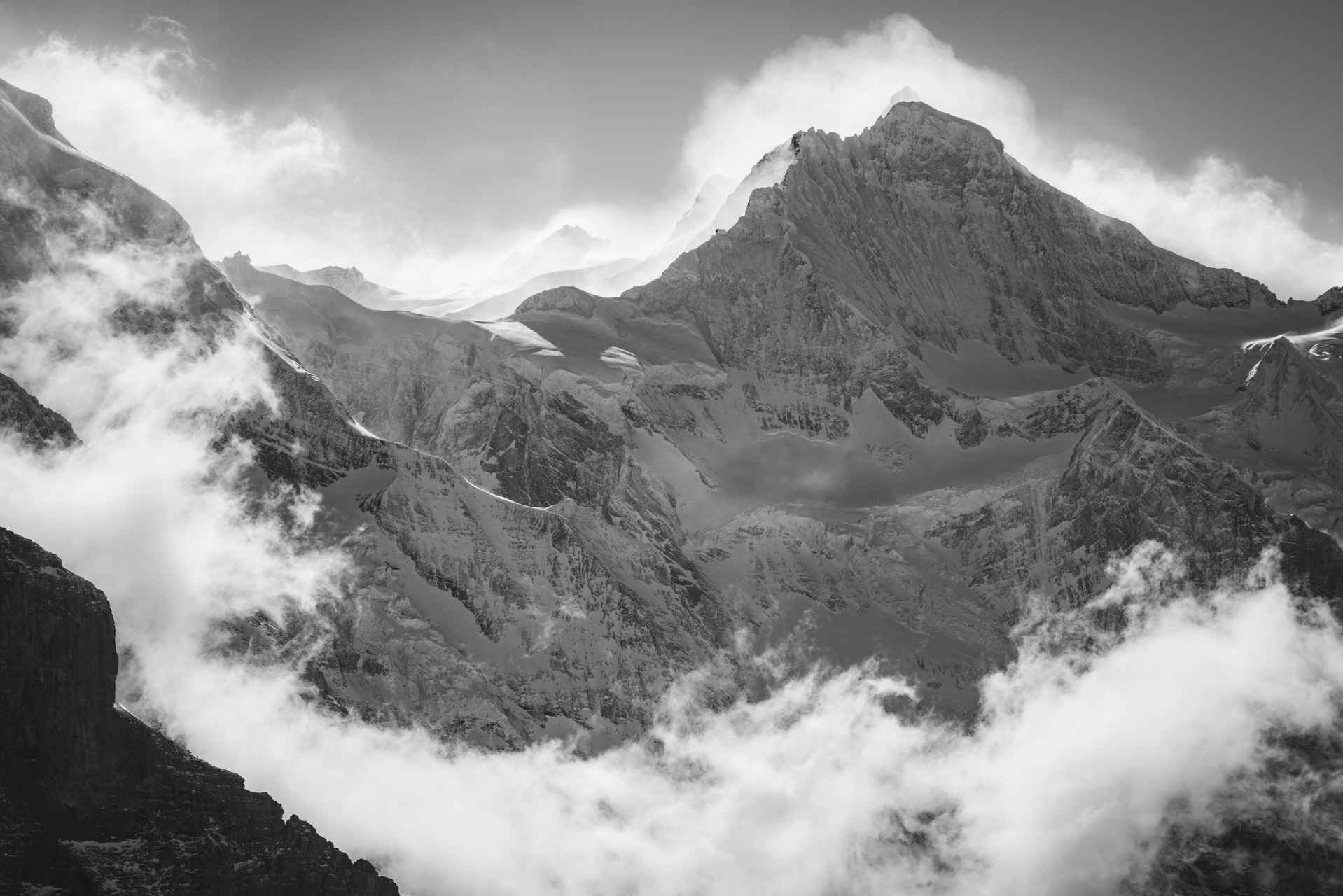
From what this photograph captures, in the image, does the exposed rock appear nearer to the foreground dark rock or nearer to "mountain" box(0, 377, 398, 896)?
the foreground dark rock

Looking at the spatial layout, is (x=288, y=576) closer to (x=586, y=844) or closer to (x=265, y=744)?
(x=265, y=744)

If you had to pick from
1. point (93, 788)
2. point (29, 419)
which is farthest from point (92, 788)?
point (29, 419)

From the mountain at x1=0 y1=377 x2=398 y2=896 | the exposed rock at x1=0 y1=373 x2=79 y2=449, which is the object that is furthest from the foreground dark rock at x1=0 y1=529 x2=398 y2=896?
the exposed rock at x1=0 y1=373 x2=79 y2=449

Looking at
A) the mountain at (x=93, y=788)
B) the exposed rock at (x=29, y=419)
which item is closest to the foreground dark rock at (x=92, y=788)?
the mountain at (x=93, y=788)

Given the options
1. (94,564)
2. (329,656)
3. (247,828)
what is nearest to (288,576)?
(329,656)

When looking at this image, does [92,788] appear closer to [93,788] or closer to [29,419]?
[93,788]

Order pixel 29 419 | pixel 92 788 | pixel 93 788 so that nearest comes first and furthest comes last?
1. pixel 92 788
2. pixel 93 788
3. pixel 29 419

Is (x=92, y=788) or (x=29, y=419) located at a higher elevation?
(x=29, y=419)

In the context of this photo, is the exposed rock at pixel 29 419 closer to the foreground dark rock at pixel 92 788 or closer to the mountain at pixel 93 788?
the foreground dark rock at pixel 92 788
